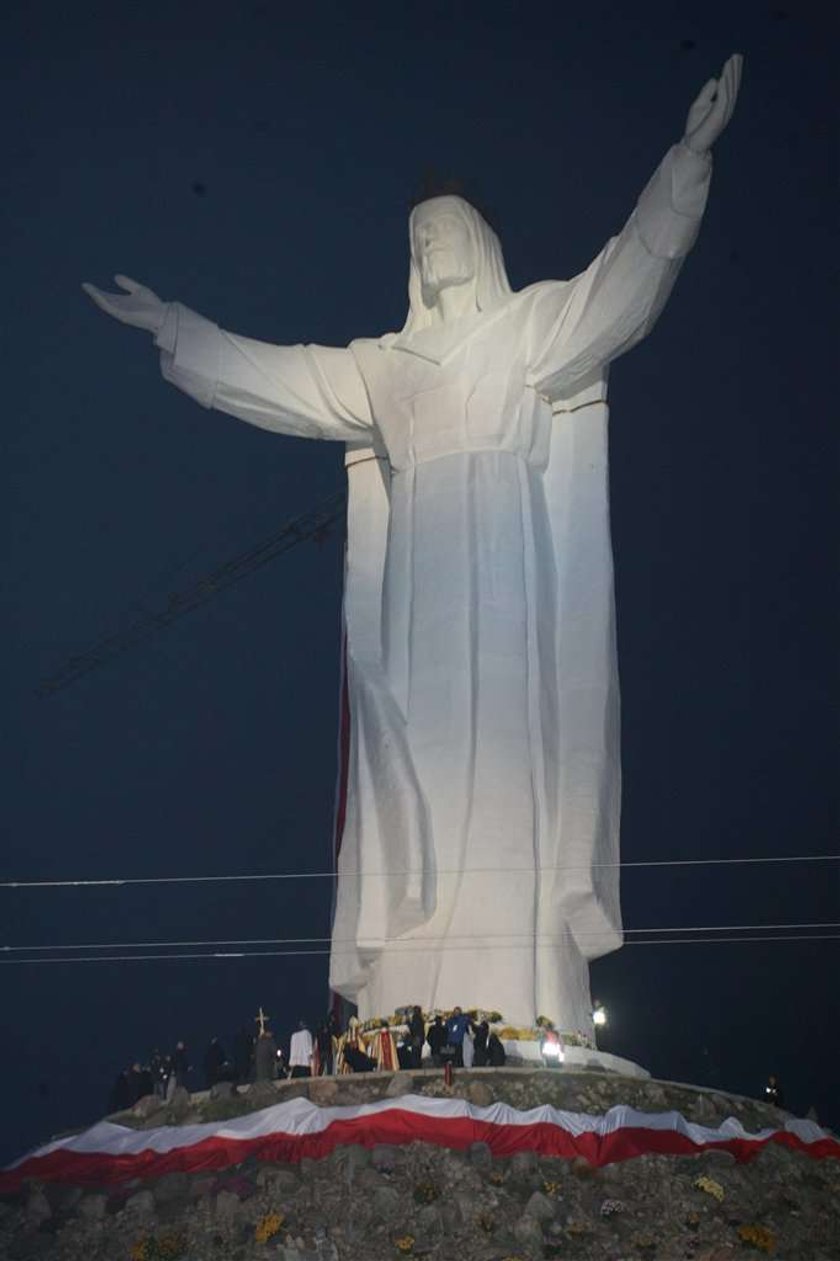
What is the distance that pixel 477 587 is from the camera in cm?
1647

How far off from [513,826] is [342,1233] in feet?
15.9

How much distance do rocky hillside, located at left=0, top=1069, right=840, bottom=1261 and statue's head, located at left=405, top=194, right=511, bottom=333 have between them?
8.64 metres

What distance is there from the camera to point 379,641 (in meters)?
17.0

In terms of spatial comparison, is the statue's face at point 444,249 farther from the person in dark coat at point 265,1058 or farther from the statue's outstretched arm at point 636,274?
the person in dark coat at point 265,1058

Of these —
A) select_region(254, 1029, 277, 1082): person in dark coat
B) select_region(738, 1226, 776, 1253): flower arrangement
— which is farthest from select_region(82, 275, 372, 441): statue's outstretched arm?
select_region(738, 1226, 776, 1253): flower arrangement

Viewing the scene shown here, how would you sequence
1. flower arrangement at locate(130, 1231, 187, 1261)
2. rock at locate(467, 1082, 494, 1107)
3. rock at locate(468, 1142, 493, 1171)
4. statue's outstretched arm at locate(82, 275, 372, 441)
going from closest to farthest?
flower arrangement at locate(130, 1231, 187, 1261) < rock at locate(468, 1142, 493, 1171) < rock at locate(467, 1082, 494, 1107) < statue's outstretched arm at locate(82, 275, 372, 441)

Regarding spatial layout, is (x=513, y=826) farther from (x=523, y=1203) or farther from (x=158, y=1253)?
(x=158, y=1253)

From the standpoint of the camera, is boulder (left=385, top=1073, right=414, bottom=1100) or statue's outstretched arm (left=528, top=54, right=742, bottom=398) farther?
statue's outstretched arm (left=528, top=54, right=742, bottom=398)

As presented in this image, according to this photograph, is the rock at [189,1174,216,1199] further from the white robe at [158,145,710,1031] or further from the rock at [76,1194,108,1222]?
the white robe at [158,145,710,1031]

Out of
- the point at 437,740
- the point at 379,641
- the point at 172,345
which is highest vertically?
the point at 172,345

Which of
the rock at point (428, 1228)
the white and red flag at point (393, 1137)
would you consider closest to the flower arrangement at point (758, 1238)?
the white and red flag at point (393, 1137)

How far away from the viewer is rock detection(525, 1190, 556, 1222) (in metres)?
11.4

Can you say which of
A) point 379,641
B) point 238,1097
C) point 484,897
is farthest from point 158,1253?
point 379,641

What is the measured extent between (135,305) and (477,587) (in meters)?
4.67
